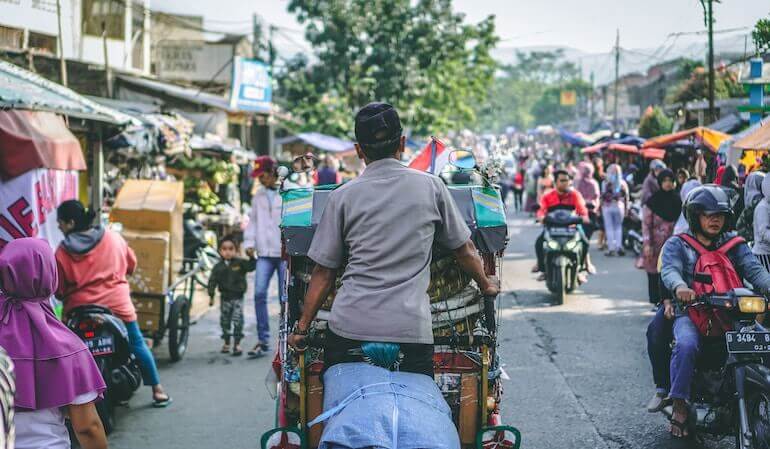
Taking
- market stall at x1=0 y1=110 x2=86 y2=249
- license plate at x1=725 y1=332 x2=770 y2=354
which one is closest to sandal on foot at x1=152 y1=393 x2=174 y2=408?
market stall at x1=0 y1=110 x2=86 y2=249

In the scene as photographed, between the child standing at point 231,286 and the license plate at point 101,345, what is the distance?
274cm

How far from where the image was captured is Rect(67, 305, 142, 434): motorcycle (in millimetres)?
6398

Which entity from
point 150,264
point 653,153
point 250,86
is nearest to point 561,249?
point 150,264

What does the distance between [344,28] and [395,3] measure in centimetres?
204

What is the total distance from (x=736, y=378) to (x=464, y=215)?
1.96 meters

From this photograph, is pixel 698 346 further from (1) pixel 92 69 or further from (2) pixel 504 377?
(1) pixel 92 69

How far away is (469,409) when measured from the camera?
4.01 m

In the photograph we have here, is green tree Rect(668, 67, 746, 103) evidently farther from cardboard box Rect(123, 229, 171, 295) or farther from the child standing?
cardboard box Rect(123, 229, 171, 295)

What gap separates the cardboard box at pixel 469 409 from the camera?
398 cm

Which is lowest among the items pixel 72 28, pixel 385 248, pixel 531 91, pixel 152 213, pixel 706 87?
pixel 152 213

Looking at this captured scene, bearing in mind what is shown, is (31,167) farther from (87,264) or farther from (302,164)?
(302,164)

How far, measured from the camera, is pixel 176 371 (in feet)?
28.1

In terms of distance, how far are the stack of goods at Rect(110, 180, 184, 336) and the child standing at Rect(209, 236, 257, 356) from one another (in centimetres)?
45

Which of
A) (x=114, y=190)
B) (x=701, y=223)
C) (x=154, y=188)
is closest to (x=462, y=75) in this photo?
A: (x=114, y=190)
